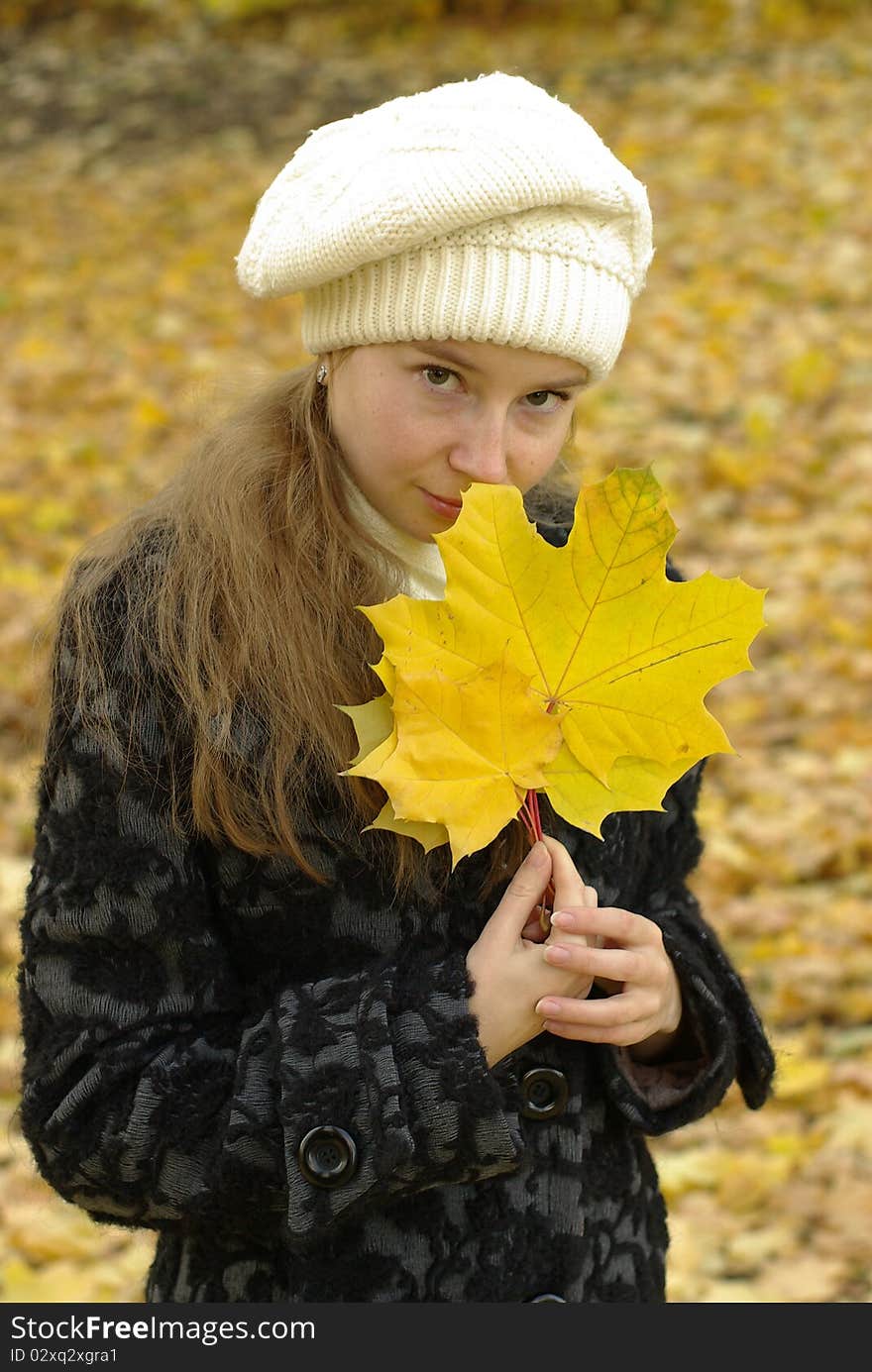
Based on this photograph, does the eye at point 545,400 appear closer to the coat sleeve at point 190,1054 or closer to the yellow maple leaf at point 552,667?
the yellow maple leaf at point 552,667

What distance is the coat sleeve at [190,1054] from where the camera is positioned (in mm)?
1309

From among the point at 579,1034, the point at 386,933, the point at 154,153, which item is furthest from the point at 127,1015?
the point at 154,153

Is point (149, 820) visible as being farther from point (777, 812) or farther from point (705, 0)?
point (705, 0)

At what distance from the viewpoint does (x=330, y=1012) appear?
4.42 ft

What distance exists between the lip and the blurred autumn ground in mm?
478

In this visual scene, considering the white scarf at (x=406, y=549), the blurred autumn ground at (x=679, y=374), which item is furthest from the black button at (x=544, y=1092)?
the blurred autumn ground at (x=679, y=374)

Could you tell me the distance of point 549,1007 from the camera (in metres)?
1.32

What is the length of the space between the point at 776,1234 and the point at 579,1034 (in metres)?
1.63

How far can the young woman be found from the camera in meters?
1.33

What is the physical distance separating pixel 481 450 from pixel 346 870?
43cm

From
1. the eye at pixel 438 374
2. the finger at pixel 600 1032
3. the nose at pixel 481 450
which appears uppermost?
the eye at pixel 438 374

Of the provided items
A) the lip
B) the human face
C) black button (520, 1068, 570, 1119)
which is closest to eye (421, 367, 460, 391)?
the human face

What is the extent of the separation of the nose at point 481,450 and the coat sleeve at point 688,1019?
48 centimetres

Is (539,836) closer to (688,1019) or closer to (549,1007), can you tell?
(549,1007)
